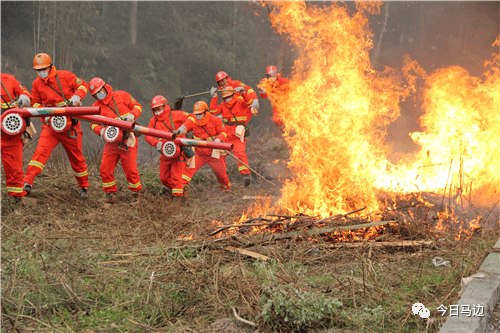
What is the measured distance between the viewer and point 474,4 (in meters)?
15.5

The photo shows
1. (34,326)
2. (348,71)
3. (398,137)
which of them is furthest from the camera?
(398,137)

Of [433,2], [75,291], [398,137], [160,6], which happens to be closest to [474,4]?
[433,2]

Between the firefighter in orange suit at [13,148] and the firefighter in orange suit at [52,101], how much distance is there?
0.17 meters

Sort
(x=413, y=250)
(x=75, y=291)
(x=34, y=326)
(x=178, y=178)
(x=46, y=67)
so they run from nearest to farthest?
(x=34, y=326) → (x=75, y=291) → (x=413, y=250) → (x=46, y=67) → (x=178, y=178)

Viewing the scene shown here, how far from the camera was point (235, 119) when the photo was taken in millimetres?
A: 9336

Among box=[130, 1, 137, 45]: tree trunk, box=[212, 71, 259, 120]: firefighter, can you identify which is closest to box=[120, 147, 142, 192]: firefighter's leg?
box=[212, 71, 259, 120]: firefighter

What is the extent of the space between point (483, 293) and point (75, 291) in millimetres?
3642

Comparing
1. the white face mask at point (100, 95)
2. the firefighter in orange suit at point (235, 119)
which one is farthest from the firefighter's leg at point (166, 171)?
the firefighter in orange suit at point (235, 119)

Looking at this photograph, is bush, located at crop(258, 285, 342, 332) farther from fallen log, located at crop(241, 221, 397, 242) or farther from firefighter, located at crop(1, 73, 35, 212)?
firefighter, located at crop(1, 73, 35, 212)

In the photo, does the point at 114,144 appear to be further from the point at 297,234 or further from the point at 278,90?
the point at 278,90

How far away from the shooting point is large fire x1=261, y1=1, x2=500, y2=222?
21.6 feet

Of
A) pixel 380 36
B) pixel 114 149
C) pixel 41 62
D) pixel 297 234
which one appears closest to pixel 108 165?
pixel 114 149

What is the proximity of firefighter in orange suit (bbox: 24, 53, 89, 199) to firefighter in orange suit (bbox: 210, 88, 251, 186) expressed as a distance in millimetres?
3112

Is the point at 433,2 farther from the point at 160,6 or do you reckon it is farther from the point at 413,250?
the point at 413,250
